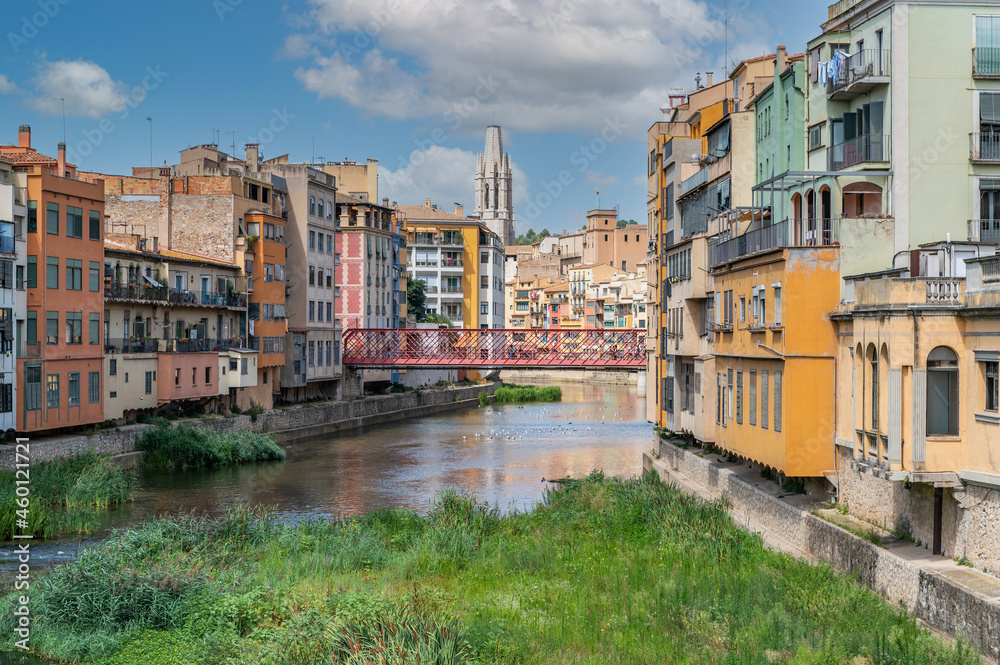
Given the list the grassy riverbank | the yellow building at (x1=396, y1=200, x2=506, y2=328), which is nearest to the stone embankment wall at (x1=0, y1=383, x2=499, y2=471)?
the yellow building at (x1=396, y1=200, x2=506, y2=328)

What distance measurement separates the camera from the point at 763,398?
88.6 ft

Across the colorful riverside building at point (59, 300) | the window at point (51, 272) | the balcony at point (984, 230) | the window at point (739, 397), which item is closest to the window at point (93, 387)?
the colorful riverside building at point (59, 300)

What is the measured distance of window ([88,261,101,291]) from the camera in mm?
41725

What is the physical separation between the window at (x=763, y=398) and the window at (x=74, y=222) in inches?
1010

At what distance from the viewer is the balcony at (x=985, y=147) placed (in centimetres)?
2612

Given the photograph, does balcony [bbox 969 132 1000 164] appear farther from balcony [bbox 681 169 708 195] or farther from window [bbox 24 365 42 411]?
window [bbox 24 365 42 411]

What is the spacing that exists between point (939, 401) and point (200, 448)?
102 feet

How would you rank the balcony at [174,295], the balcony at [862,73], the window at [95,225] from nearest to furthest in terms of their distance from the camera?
the balcony at [862,73] → the window at [95,225] → the balcony at [174,295]

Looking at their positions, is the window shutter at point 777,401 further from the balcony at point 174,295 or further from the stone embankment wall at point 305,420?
the balcony at point 174,295

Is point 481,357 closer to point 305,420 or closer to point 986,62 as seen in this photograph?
point 305,420

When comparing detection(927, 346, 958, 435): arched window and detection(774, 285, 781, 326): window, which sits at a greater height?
detection(774, 285, 781, 326): window

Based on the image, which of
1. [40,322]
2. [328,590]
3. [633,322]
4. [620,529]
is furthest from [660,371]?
[633,322]

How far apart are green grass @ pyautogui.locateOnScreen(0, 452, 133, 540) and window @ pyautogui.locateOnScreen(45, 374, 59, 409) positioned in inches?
123

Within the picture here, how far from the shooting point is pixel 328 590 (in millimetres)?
19156
